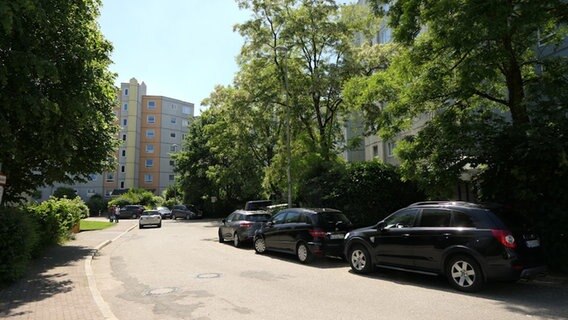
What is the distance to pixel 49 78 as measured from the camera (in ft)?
36.3

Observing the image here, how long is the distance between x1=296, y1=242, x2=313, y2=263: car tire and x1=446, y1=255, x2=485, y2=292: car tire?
465 cm

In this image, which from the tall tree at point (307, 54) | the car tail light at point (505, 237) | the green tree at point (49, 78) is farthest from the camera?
the tall tree at point (307, 54)

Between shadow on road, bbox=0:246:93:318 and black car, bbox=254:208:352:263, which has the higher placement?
black car, bbox=254:208:352:263

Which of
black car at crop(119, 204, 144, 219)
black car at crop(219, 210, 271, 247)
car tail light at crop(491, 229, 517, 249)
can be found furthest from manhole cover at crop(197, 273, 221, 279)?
black car at crop(119, 204, 144, 219)

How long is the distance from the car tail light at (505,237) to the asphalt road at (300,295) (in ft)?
3.09

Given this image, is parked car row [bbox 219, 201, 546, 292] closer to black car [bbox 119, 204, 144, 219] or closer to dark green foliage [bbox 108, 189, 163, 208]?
black car [bbox 119, 204, 144, 219]

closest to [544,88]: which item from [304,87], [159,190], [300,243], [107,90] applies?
[300,243]

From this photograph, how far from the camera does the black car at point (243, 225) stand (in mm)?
17703

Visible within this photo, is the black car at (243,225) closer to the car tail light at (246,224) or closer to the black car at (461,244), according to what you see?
the car tail light at (246,224)

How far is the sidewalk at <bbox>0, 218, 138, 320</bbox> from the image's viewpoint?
7098mm

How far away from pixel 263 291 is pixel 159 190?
74956 mm

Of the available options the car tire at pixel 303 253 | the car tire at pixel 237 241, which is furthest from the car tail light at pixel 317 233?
the car tire at pixel 237 241

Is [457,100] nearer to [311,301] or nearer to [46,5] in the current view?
[311,301]

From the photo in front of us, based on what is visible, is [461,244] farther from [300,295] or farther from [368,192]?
[368,192]
